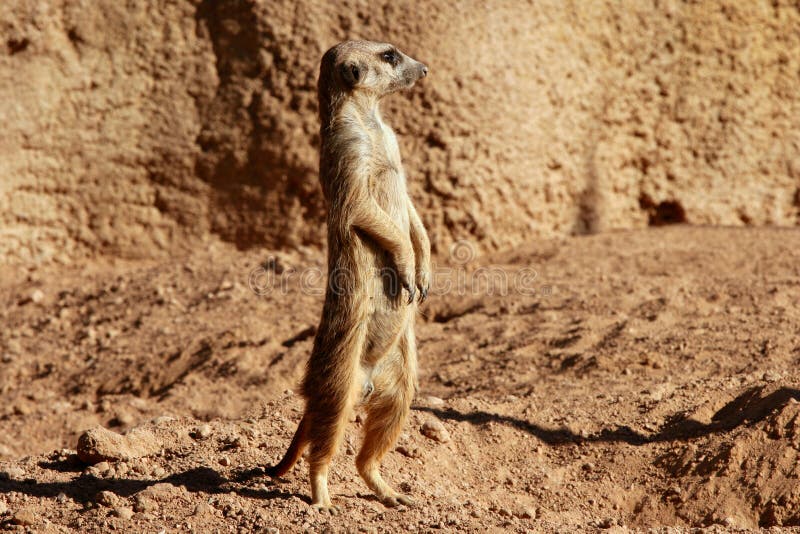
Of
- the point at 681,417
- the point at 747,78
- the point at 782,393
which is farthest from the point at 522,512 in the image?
the point at 747,78

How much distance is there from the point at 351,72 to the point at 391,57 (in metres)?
0.20

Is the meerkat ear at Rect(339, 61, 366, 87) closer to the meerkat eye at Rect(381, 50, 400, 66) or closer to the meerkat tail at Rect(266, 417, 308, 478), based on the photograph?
the meerkat eye at Rect(381, 50, 400, 66)

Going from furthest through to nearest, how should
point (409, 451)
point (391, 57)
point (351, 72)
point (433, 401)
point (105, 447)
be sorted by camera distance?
point (433, 401) < point (409, 451) < point (105, 447) < point (391, 57) < point (351, 72)

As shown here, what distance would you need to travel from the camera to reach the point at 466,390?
4418mm

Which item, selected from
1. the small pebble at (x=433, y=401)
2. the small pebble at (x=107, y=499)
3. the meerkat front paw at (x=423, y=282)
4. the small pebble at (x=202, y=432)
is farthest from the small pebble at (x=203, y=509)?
the small pebble at (x=433, y=401)

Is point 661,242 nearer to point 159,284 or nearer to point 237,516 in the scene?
point 159,284

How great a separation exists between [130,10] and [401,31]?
6.13 feet

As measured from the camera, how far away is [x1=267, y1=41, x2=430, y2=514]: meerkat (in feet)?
9.87

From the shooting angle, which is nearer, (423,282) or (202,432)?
(423,282)

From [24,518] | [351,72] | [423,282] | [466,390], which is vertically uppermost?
[351,72]

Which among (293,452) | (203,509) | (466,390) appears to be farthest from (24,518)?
(466,390)

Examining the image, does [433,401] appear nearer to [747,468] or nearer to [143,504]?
[747,468]

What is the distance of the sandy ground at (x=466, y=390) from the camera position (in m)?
3.19

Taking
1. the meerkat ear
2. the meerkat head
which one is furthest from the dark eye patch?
the meerkat ear
